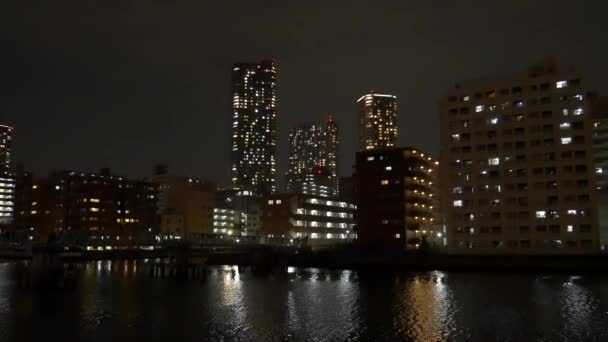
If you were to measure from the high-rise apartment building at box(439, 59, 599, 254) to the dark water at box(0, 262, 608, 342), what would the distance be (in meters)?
28.0

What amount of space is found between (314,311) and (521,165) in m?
75.7

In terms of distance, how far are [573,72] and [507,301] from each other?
69.8m

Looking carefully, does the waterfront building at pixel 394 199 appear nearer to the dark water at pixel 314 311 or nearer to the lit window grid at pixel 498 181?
the lit window grid at pixel 498 181

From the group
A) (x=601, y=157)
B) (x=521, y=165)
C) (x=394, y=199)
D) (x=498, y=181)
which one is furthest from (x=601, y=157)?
(x=394, y=199)

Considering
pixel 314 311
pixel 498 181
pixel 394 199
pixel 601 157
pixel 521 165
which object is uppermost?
pixel 601 157

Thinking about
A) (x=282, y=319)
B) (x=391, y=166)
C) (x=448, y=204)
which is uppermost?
(x=391, y=166)

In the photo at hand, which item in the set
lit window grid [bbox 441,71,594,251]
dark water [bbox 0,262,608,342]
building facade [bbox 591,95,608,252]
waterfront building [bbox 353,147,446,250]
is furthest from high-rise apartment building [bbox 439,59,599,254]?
dark water [bbox 0,262,608,342]

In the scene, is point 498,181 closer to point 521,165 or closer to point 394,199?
point 521,165

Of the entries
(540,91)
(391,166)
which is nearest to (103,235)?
(391,166)

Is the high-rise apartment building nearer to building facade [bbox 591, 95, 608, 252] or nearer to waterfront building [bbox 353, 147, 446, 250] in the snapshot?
building facade [bbox 591, 95, 608, 252]

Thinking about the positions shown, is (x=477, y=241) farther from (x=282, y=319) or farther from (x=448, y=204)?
(x=282, y=319)

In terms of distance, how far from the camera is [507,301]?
58.5 metres

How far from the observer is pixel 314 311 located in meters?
53.0

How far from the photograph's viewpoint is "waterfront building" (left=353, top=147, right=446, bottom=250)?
14788cm
